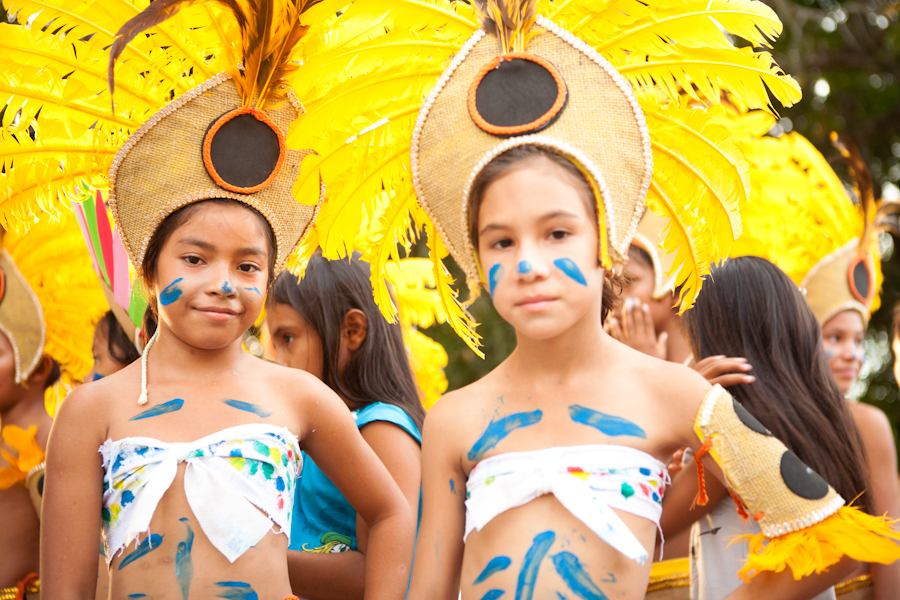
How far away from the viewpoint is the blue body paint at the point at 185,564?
93.4 inches

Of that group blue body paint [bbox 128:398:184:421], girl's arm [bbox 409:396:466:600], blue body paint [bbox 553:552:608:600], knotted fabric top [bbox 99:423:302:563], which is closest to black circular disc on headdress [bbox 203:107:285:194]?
blue body paint [bbox 128:398:184:421]

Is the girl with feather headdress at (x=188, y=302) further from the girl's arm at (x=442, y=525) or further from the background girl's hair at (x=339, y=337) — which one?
the background girl's hair at (x=339, y=337)

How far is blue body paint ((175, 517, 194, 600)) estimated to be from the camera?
2.37 metres

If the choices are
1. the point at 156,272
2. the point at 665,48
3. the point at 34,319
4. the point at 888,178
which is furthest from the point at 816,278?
the point at 888,178

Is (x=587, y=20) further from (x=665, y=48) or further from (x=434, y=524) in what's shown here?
(x=434, y=524)

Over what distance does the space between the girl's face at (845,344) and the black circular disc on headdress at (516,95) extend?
3286 millimetres

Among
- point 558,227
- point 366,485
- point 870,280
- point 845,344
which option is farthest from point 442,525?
point 870,280

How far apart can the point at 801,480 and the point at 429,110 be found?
136 cm

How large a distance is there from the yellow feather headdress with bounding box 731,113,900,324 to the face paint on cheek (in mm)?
2708

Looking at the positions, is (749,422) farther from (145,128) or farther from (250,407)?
(145,128)

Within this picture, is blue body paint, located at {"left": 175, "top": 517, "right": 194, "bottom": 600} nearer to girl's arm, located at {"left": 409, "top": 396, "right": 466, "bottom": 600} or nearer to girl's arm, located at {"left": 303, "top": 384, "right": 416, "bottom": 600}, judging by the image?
girl's arm, located at {"left": 303, "top": 384, "right": 416, "bottom": 600}

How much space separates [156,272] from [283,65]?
78cm

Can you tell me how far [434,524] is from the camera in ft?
7.47

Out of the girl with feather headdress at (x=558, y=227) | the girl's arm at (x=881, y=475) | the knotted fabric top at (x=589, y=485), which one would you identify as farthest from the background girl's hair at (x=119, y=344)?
the girl's arm at (x=881, y=475)
